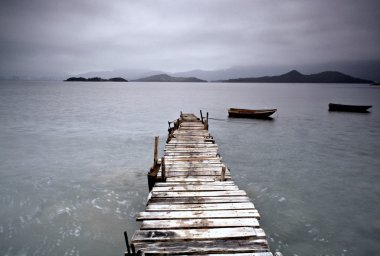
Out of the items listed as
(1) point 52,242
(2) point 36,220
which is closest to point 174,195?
(1) point 52,242

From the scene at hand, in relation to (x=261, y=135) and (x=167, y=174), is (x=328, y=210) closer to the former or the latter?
(x=167, y=174)

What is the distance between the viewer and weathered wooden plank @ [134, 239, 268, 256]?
18.8 ft

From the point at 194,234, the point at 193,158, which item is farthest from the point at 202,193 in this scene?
the point at 193,158

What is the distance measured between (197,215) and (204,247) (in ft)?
4.17

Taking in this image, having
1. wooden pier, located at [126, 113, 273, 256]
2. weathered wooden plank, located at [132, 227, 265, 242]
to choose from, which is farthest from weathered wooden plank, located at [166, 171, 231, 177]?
weathered wooden plank, located at [132, 227, 265, 242]

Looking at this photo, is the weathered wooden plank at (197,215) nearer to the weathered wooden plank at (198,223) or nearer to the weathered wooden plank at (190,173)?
the weathered wooden plank at (198,223)

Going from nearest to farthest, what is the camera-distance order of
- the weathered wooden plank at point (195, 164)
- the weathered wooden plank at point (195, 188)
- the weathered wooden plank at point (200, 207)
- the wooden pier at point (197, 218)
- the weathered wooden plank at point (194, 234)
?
the wooden pier at point (197, 218)
the weathered wooden plank at point (194, 234)
the weathered wooden plank at point (200, 207)
the weathered wooden plank at point (195, 188)
the weathered wooden plank at point (195, 164)

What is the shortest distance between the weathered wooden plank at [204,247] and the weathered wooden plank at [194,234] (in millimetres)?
104

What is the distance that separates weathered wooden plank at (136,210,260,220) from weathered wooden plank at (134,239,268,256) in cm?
98

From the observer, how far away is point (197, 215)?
708 cm

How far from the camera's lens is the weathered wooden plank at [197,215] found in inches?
274

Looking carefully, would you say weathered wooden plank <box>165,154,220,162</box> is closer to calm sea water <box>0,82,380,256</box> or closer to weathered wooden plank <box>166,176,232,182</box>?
weathered wooden plank <box>166,176,232,182</box>

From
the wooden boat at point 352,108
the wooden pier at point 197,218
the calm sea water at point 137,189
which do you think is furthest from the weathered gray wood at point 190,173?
the wooden boat at point 352,108

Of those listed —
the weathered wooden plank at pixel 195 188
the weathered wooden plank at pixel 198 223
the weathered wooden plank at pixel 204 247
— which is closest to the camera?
the weathered wooden plank at pixel 204 247
